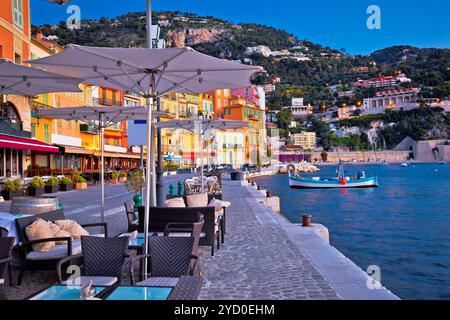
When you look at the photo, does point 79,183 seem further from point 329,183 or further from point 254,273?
point 329,183

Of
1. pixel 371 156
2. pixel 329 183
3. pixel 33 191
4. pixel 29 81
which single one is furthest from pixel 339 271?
pixel 371 156

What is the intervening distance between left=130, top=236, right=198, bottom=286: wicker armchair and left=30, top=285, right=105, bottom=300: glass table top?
120 cm

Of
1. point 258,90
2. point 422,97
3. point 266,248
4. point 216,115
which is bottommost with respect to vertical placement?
point 266,248

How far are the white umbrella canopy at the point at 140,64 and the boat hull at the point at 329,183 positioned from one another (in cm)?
4051

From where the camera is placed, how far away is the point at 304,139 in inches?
6777

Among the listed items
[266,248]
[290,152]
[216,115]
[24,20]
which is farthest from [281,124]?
[266,248]

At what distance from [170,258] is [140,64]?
2421 mm

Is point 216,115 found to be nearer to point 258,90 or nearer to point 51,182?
point 258,90

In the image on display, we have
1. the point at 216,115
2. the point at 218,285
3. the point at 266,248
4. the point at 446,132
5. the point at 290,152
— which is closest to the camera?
the point at 218,285

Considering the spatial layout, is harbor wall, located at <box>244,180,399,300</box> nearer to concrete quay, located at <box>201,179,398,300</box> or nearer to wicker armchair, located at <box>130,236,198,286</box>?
concrete quay, located at <box>201,179,398,300</box>

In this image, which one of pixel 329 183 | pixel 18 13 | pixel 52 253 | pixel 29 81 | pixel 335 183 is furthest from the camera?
pixel 329 183

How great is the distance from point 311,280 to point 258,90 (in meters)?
78.4
